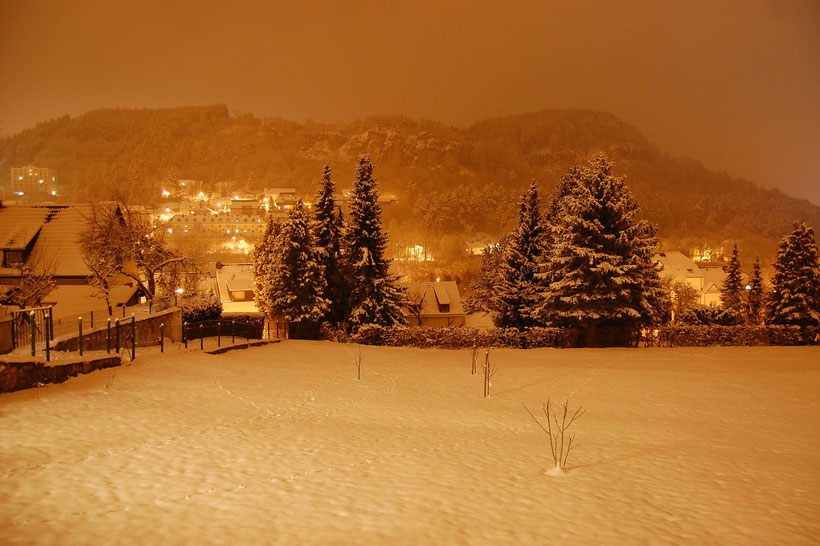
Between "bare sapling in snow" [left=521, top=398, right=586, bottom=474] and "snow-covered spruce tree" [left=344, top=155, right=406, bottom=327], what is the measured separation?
1754 cm

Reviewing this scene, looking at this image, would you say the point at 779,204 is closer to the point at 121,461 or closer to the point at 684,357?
the point at 684,357

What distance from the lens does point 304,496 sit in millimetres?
7133

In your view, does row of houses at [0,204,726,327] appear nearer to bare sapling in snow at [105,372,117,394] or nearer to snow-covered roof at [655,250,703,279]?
bare sapling in snow at [105,372,117,394]

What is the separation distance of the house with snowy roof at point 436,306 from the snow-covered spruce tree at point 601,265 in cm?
2596

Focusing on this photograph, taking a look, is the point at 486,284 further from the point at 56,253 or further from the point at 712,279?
the point at 712,279

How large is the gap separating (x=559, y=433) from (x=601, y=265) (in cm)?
1700

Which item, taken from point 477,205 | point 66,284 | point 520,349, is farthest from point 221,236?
point 520,349

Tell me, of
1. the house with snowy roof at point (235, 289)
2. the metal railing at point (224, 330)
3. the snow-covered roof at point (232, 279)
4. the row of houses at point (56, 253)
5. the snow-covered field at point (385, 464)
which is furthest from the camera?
the snow-covered roof at point (232, 279)

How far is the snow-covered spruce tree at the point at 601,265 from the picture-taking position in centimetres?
2717

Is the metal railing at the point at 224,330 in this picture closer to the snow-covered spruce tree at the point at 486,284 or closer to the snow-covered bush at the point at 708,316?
the snow-covered spruce tree at the point at 486,284

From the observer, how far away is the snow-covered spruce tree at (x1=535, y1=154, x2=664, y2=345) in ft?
89.1

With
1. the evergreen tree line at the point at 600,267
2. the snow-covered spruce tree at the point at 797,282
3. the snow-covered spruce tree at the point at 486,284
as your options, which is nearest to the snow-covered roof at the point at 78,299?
the evergreen tree line at the point at 600,267

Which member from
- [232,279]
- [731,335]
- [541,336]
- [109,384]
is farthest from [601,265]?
[232,279]

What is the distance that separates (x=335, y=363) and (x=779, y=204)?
558 feet
